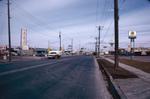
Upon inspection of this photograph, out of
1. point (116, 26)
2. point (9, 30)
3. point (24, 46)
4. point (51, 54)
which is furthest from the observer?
point (24, 46)

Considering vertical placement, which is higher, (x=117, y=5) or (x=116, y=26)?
(x=117, y=5)

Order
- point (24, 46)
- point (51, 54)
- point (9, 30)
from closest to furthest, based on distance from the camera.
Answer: point (9, 30) → point (51, 54) → point (24, 46)

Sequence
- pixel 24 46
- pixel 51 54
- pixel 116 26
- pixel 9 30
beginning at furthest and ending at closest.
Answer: pixel 24 46
pixel 51 54
pixel 9 30
pixel 116 26

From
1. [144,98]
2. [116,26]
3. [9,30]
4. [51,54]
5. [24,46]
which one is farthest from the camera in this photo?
[24,46]

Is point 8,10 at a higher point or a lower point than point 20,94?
higher

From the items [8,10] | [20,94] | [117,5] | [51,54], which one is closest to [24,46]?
[51,54]

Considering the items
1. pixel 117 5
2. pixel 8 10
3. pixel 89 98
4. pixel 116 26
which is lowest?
pixel 89 98

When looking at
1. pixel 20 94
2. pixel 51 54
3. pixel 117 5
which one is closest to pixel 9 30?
pixel 51 54

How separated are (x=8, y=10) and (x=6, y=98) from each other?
47.5m

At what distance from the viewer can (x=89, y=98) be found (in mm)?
10109

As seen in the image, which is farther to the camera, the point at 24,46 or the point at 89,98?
the point at 24,46

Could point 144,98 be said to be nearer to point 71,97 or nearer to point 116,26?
point 71,97

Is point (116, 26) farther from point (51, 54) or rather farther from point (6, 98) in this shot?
point (51, 54)

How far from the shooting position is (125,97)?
938cm
